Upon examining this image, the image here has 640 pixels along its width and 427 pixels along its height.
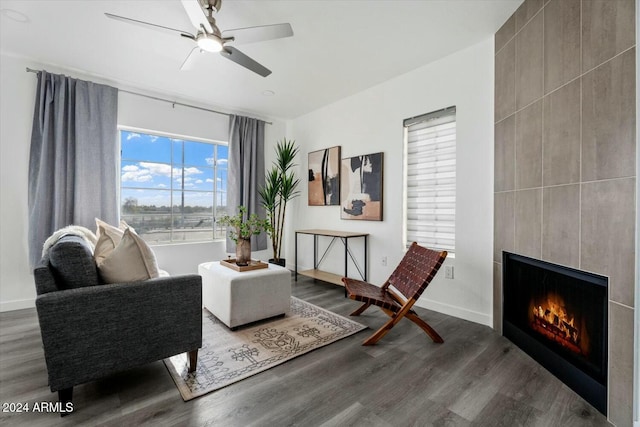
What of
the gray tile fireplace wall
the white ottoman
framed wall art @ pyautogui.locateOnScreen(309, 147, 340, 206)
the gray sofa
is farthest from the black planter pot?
the gray tile fireplace wall

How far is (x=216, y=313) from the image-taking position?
2.75m

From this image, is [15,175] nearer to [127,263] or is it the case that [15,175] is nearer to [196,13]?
[127,263]

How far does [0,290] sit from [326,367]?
3.53m

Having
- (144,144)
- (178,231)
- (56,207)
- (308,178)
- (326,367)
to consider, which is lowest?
(326,367)

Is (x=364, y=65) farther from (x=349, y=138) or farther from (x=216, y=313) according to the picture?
(x=216, y=313)

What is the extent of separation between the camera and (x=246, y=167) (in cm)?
461

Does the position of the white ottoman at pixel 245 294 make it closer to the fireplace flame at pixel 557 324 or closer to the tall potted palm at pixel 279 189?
the tall potted palm at pixel 279 189

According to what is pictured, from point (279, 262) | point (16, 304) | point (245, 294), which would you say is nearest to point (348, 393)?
point (245, 294)

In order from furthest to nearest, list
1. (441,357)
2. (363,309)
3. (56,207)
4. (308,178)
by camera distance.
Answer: (308,178), (56,207), (363,309), (441,357)

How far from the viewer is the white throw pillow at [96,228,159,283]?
1669mm

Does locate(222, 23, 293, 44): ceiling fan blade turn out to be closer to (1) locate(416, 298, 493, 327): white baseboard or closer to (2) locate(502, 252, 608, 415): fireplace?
(2) locate(502, 252, 608, 415): fireplace

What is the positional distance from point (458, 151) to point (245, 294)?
2.47 meters

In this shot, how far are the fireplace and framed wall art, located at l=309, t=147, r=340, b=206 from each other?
7.80 ft

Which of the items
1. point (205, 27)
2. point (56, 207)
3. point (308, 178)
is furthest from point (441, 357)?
A: point (56, 207)
